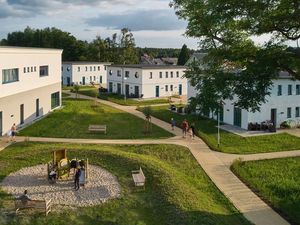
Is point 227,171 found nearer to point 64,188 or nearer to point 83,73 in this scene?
point 64,188

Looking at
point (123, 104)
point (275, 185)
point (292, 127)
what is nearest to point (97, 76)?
point (123, 104)

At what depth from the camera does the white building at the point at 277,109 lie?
127ft

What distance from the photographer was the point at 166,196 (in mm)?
19078

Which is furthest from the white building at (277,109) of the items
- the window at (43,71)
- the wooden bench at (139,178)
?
the wooden bench at (139,178)

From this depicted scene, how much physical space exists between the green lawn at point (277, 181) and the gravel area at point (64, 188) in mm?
7252

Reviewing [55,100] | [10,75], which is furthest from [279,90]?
[55,100]

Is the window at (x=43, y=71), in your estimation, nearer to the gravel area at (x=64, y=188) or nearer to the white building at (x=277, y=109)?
the white building at (x=277, y=109)

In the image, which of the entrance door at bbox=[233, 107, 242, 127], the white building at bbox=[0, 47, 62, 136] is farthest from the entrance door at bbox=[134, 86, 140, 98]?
the entrance door at bbox=[233, 107, 242, 127]

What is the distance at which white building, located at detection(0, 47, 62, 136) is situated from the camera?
3381 centimetres

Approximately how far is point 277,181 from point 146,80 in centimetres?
4267

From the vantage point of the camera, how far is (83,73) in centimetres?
8862

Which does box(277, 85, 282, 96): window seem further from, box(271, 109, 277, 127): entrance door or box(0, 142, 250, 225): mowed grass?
box(0, 142, 250, 225): mowed grass

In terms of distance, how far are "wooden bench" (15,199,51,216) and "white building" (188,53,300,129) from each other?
79.5ft

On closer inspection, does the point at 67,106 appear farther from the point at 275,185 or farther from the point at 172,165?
the point at 275,185
